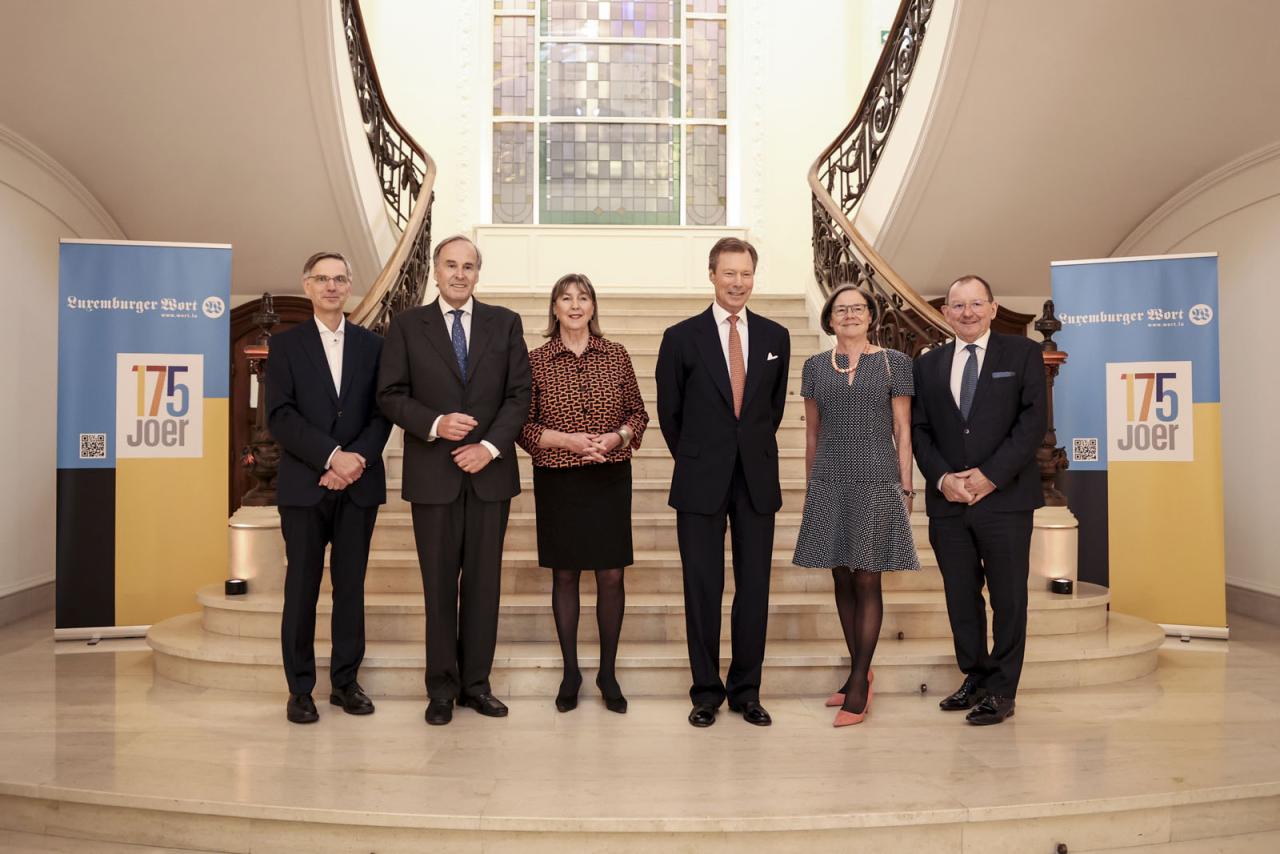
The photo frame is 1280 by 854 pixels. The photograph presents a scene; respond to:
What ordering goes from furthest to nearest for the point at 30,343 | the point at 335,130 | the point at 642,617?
1. the point at 30,343
2. the point at 335,130
3. the point at 642,617

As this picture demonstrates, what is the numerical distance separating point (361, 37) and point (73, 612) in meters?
3.92

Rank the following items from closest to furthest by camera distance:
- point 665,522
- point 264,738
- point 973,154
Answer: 1. point 264,738
2. point 665,522
3. point 973,154

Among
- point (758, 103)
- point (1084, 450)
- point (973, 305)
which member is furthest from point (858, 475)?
point (758, 103)

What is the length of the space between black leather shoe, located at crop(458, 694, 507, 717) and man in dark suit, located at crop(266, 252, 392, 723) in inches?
15.9

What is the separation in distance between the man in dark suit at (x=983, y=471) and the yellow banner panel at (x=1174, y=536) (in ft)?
7.29

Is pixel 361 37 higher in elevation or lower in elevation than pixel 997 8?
higher

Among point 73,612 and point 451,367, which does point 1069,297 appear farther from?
point 73,612

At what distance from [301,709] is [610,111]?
7.42 metres

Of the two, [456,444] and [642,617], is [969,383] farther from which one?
[456,444]

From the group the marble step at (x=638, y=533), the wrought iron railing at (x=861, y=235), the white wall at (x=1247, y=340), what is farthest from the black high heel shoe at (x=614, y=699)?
the white wall at (x=1247, y=340)

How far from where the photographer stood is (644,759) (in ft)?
10.1

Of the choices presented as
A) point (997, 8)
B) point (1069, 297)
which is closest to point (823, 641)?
point (1069, 297)

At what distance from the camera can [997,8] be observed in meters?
4.94

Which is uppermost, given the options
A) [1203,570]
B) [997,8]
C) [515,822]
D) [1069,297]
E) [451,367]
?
[997,8]
